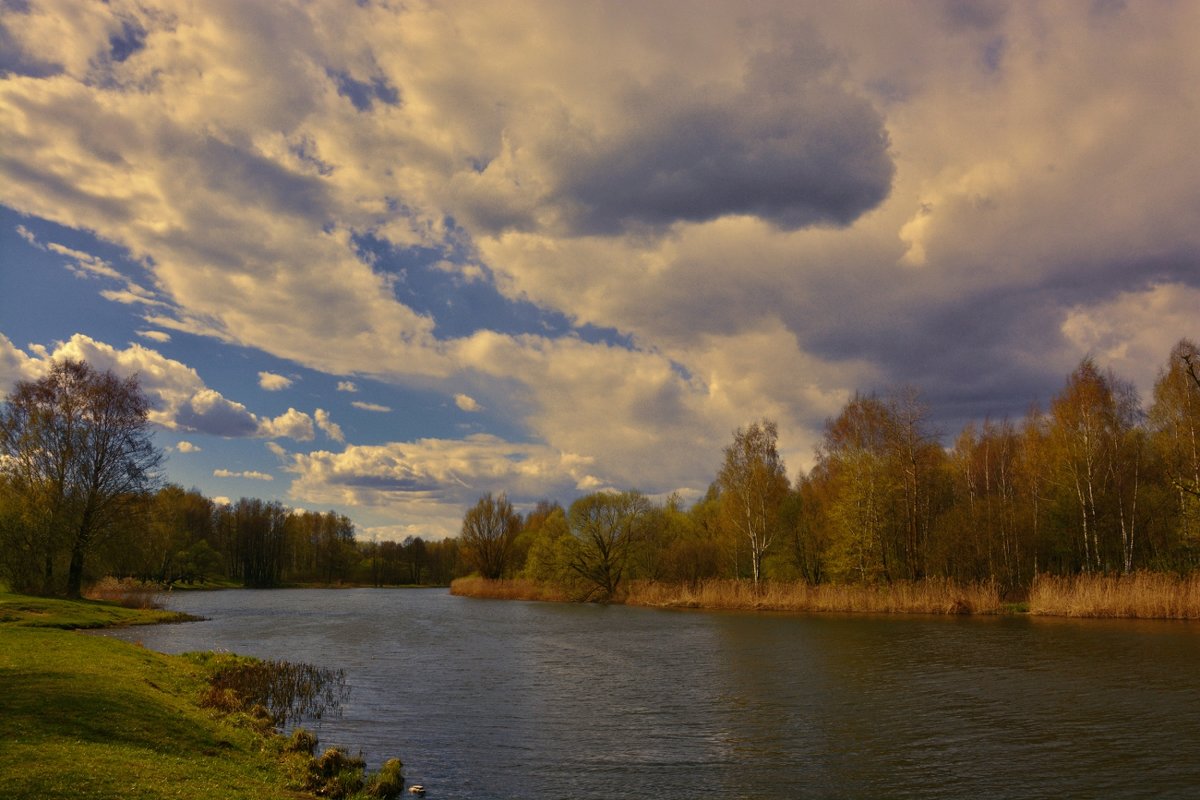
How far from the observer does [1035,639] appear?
3706 centimetres

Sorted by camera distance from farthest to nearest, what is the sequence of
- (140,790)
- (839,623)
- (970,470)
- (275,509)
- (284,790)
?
1. (275,509)
2. (970,470)
3. (839,623)
4. (284,790)
5. (140,790)

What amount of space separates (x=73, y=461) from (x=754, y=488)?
58.4 metres

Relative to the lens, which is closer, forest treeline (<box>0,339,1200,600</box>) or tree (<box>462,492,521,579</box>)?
forest treeline (<box>0,339,1200,600</box>)

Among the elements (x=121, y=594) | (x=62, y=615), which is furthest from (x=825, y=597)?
(x=121, y=594)

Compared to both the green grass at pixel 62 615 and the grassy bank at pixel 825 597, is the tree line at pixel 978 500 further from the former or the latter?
the green grass at pixel 62 615

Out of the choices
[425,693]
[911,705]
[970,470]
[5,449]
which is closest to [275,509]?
[5,449]

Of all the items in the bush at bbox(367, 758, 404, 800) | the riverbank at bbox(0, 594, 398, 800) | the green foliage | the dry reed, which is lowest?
the dry reed

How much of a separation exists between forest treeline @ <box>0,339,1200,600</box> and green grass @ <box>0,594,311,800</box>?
38.4m

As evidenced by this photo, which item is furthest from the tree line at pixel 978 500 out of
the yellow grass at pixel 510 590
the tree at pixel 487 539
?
the tree at pixel 487 539

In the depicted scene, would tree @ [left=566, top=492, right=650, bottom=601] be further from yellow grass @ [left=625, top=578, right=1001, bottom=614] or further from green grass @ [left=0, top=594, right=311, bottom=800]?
green grass @ [left=0, top=594, right=311, bottom=800]

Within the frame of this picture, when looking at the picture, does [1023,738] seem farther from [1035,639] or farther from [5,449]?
[5,449]

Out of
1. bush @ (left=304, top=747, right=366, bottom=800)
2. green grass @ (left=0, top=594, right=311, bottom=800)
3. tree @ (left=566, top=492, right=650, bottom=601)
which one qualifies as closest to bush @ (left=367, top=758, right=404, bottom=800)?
bush @ (left=304, top=747, right=366, bottom=800)

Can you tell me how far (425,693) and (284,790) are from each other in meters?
13.9

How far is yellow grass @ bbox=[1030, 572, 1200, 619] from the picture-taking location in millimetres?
43469
